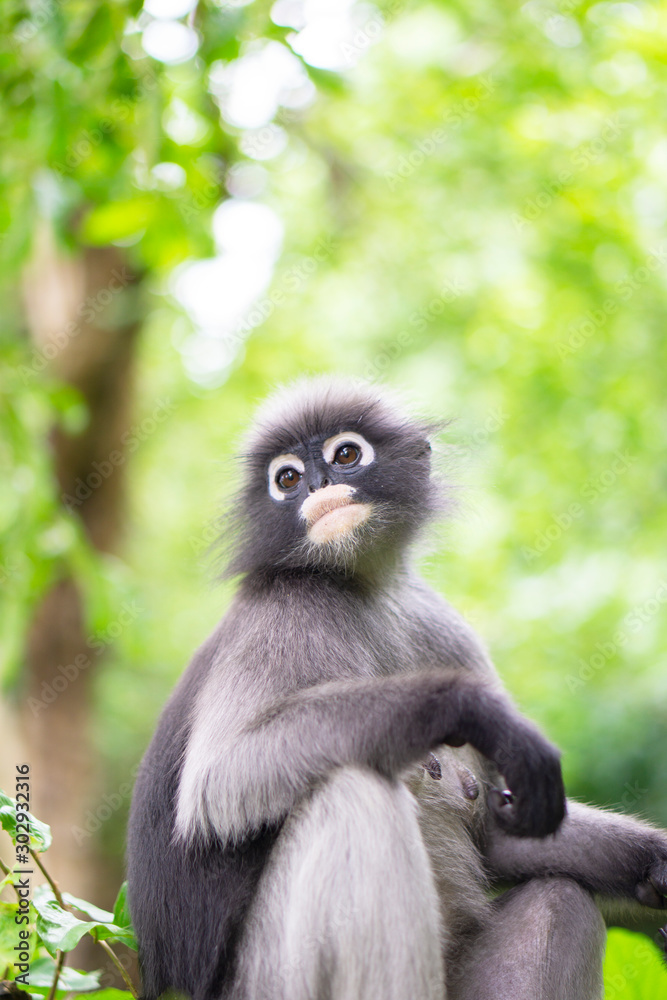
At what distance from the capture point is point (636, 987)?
8.93 feet

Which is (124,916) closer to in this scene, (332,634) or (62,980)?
(62,980)

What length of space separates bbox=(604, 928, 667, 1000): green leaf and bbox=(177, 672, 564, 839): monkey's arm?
2.63 feet

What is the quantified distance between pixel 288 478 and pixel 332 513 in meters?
0.29

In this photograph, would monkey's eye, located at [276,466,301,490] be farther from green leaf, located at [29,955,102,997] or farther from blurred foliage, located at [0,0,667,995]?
blurred foliage, located at [0,0,667,995]

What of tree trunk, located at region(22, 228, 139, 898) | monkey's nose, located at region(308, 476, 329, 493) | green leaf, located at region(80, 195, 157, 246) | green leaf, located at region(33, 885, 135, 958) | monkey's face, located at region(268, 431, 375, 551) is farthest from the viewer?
tree trunk, located at region(22, 228, 139, 898)

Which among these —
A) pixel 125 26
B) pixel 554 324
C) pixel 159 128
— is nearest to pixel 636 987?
pixel 159 128

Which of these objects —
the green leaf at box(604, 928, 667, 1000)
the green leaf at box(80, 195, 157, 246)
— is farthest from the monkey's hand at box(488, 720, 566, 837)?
the green leaf at box(80, 195, 157, 246)

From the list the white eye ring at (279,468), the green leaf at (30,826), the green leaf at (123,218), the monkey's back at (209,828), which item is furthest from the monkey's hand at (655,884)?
the green leaf at (123,218)

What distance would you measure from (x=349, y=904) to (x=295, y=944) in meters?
0.16

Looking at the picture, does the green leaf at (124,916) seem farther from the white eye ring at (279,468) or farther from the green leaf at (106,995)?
the white eye ring at (279,468)

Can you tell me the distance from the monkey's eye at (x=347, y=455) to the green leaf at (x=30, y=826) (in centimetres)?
131

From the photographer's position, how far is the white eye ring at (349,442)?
2900 millimetres

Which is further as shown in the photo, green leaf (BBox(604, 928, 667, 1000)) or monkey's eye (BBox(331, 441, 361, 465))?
monkey's eye (BBox(331, 441, 361, 465))

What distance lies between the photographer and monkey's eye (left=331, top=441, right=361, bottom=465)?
291 centimetres
